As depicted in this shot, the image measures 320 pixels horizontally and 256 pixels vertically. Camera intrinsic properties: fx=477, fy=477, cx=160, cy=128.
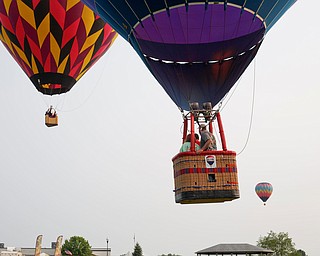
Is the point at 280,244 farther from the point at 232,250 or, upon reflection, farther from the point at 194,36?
the point at 194,36

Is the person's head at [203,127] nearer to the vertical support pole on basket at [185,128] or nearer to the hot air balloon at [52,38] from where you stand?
the vertical support pole on basket at [185,128]

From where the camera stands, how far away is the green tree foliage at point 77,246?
48.9 m

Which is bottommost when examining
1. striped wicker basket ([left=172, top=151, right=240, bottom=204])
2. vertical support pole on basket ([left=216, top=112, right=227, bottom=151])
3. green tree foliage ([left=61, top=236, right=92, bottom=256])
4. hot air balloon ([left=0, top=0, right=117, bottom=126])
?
striped wicker basket ([left=172, top=151, right=240, bottom=204])

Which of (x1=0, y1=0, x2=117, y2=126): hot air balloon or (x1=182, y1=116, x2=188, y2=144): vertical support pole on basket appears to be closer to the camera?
(x1=182, y1=116, x2=188, y2=144): vertical support pole on basket

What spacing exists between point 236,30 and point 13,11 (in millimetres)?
8513

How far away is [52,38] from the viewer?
15.7 meters

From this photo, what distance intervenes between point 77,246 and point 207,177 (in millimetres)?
43622

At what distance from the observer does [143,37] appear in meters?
9.87

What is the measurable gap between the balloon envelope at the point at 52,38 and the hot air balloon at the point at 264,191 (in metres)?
15.2

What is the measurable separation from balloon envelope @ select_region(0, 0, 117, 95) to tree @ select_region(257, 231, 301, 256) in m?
37.0

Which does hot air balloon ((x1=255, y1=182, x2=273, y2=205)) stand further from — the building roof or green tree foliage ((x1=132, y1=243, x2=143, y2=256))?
green tree foliage ((x1=132, y1=243, x2=143, y2=256))

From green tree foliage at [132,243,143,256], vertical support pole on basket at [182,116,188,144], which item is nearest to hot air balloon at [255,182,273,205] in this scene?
vertical support pole on basket at [182,116,188,144]

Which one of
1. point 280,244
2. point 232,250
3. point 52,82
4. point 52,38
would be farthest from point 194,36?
point 280,244

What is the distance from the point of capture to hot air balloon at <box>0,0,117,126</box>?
50.1 feet
